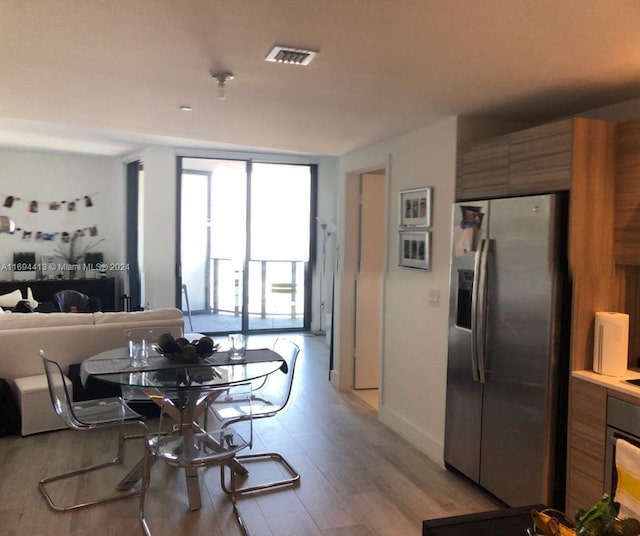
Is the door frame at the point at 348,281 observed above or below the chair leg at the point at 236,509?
above

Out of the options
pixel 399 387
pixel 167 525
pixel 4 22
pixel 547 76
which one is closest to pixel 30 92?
pixel 4 22

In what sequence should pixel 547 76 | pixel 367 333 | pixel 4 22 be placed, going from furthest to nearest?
pixel 367 333
pixel 547 76
pixel 4 22

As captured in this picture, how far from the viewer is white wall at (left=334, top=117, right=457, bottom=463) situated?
157 inches

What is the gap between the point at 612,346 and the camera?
283cm

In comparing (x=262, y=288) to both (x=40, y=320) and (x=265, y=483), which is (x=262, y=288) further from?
(x=265, y=483)

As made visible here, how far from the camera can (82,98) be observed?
11.6 ft

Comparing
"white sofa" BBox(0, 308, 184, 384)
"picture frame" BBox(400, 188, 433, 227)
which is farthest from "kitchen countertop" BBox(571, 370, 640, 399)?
"white sofa" BBox(0, 308, 184, 384)

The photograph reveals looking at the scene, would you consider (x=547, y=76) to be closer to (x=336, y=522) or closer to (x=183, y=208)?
(x=336, y=522)

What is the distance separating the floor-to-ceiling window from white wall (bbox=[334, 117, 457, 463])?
12.1ft

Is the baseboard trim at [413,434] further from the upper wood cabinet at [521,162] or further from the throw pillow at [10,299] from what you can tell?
the throw pillow at [10,299]

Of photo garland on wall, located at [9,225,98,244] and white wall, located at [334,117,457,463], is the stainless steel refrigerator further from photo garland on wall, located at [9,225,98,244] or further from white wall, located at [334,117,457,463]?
photo garland on wall, located at [9,225,98,244]

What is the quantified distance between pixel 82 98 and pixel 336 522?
3.03 m

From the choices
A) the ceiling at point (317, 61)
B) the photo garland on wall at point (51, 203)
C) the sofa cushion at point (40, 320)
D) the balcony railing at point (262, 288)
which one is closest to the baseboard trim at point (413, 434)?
the ceiling at point (317, 61)

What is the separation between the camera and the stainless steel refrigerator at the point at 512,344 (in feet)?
9.70
